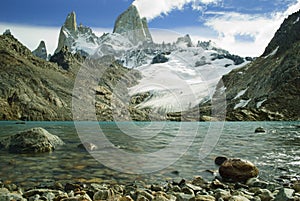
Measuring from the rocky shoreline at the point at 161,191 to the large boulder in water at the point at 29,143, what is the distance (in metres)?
9.71

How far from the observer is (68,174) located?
50.8 ft

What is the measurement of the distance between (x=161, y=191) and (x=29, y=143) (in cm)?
1436

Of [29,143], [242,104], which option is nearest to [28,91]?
[242,104]

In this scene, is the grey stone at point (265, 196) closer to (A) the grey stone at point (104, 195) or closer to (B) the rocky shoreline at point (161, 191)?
(B) the rocky shoreline at point (161, 191)

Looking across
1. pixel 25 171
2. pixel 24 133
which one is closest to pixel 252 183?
pixel 25 171

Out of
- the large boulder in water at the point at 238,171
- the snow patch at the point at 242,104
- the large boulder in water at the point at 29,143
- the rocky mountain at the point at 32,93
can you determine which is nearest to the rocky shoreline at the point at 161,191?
the large boulder in water at the point at 238,171

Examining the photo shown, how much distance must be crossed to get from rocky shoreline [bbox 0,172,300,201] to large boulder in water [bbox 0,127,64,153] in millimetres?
9705

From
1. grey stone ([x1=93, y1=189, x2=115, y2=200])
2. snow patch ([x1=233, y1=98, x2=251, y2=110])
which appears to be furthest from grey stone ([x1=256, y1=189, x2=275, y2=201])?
snow patch ([x1=233, y1=98, x2=251, y2=110])

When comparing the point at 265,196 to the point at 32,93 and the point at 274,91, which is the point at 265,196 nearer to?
the point at 274,91

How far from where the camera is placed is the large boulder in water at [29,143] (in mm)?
22391

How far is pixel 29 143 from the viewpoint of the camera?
2248 cm

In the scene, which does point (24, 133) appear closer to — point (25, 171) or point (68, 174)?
point (25, 171)

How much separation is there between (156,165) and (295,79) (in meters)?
149

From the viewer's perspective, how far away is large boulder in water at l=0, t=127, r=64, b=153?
22391mm
